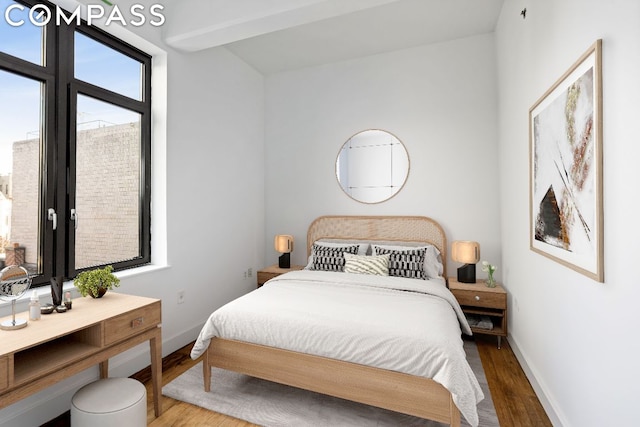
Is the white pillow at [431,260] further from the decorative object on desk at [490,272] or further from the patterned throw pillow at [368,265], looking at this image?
the decorative object on desk at [490,272]

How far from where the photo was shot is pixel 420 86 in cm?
359

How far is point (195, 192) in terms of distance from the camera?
10.2 feet

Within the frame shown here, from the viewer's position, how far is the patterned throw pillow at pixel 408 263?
3121mm

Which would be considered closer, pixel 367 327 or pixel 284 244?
pixel 367 327

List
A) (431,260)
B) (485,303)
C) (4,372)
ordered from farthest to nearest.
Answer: (431,260)
(485,303)
(4,372)

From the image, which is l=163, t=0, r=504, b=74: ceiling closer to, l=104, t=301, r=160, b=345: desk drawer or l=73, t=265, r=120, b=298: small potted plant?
l=73, t=265, r=120, b=298: small potted plant

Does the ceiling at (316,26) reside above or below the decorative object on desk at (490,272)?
above

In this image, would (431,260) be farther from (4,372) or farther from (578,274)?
(4,372)

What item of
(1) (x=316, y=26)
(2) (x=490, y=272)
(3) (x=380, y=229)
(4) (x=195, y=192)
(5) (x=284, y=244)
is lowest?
(2) (x=490, y=272)

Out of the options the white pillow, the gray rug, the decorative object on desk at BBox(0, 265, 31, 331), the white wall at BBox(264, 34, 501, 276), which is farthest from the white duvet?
the white wall at BBox(264, 34, 501, 276)

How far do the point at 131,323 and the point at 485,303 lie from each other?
2759mm

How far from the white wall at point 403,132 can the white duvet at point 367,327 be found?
1257 mm

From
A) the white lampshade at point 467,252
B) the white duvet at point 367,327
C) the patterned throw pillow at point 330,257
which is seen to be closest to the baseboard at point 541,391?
the white duvet at point 367,327

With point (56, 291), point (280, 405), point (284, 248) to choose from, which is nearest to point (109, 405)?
point (56, 291)
